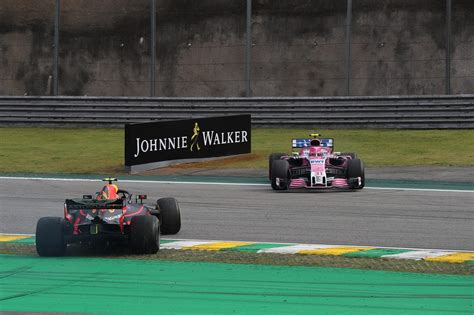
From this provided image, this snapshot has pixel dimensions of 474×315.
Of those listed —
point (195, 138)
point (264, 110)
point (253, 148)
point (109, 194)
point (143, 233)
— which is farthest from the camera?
point (264, 110)

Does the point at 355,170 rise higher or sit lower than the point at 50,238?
higher

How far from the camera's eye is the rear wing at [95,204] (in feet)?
46.0

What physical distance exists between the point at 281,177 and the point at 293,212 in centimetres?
326

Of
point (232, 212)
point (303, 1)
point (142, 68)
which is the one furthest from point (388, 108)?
point (232, 212)

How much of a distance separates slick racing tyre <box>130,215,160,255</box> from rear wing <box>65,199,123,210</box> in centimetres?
43

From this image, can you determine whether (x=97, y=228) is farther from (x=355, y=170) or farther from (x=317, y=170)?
(x=355, y=170)

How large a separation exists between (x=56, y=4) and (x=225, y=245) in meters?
23.1

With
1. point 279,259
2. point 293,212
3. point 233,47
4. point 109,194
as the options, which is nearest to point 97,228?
point 109,194

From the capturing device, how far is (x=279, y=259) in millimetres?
13609

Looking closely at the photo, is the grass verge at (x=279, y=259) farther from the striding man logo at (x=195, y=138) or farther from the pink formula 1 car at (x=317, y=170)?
the striding man logo at (x=195, y=138)

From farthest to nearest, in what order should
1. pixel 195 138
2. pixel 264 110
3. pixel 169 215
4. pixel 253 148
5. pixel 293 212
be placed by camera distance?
1. pixel 264 110
2. pixel 253 148
3. pixel 195 138
4. pixel 293 212
5. pixel 169 215

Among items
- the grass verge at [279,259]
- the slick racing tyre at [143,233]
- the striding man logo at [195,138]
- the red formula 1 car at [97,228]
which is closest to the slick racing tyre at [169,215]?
the grass verge at [279,259]

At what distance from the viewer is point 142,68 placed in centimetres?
3612

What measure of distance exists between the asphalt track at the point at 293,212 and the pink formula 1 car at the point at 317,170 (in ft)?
0.79
